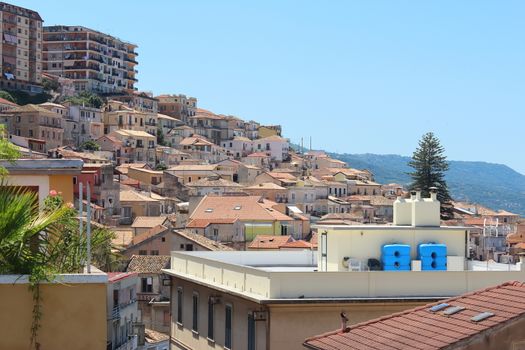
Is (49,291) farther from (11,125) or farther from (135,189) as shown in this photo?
(11,125)

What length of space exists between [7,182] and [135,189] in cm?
11415

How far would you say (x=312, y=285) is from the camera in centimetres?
2525

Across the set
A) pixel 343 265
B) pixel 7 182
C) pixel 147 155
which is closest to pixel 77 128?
pixel 147 155

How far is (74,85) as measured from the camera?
189375 mm

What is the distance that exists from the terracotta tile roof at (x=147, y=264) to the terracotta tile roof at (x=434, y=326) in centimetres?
5482

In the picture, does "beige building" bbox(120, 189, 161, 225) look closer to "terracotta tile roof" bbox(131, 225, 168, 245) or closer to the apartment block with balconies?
"terracotta tile roof" bbox(131, 225, 168, 245)

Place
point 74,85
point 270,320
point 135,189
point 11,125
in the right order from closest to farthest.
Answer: point 270,320 → point 135,189 → point 11,125 → point 74,85

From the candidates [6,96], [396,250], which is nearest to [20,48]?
[6,96]

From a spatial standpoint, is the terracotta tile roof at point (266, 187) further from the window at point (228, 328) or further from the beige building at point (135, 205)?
the window at point (228, 328)

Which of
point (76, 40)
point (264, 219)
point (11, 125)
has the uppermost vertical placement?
point (76, 40)

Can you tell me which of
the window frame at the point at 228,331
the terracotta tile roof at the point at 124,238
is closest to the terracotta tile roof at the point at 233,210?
the terracotta tile roof at the point at 124,238

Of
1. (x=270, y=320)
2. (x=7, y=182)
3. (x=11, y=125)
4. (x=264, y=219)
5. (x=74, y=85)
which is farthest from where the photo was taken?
(x=74, y=85)

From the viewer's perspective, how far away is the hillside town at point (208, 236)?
48.3 feet

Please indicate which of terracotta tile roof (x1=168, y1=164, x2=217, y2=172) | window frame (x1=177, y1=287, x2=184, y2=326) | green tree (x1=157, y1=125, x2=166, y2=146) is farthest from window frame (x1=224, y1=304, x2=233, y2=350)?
green tree (x1=157, y1=125, x2=166, y2=146)
